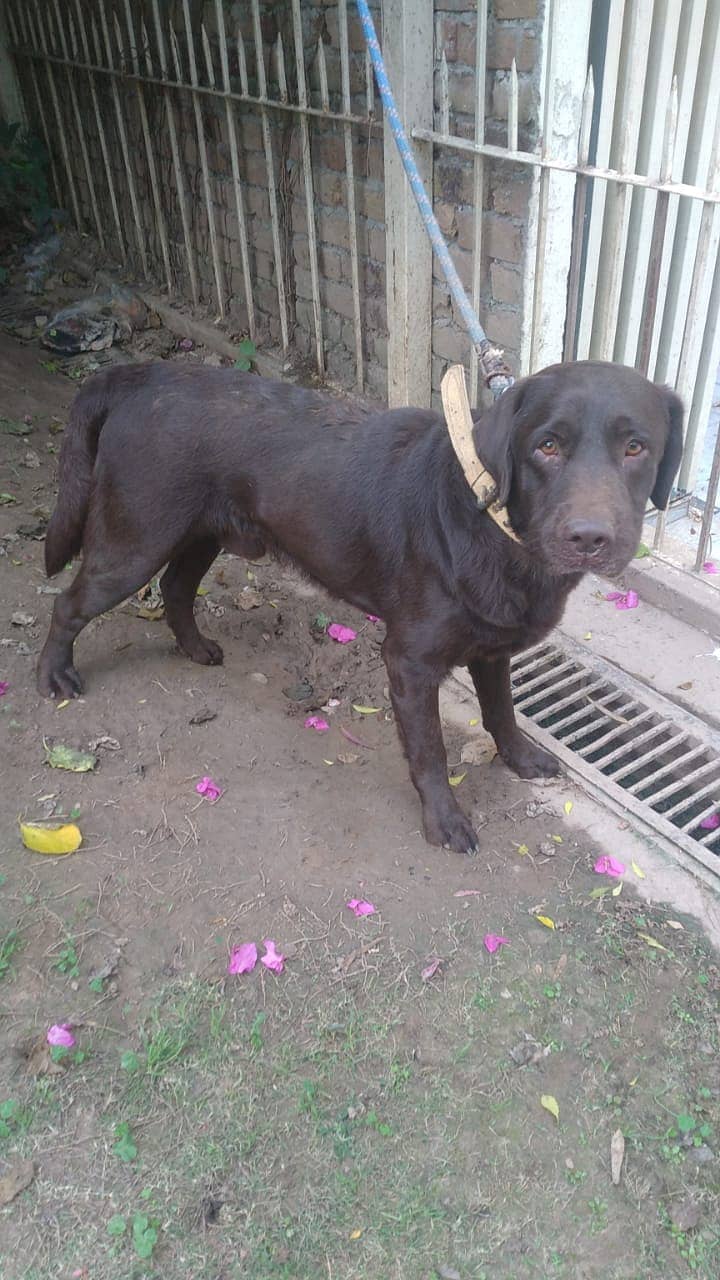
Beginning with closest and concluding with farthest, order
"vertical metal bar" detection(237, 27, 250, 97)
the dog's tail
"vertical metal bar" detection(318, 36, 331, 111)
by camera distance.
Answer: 1. the dog's tail
2. "vertical metal bar" detection(318, 36, 331, 111)
3. "vertical metal bar" detection(237, 27, 250, 97)

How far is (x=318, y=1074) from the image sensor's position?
2270 millimetres

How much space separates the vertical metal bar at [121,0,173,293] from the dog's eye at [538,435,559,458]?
5.32 m

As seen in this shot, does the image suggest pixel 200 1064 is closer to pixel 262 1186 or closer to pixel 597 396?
pixel 262 1186

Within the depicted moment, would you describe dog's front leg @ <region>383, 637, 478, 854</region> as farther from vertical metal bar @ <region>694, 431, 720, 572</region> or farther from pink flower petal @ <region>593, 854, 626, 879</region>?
vertical metal bar @ <region>694, 431, 720, 572</region>

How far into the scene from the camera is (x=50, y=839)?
2799 mm

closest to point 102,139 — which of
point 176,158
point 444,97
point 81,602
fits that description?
point 176,158

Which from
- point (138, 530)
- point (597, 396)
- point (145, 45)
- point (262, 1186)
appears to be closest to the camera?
point (262, 1186)

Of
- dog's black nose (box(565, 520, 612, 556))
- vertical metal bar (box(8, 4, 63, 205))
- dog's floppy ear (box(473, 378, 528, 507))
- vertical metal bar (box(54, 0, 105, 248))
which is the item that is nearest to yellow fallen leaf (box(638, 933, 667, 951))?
dog's black nose (box(565, 520, 612, 556))

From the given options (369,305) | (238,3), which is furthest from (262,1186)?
(238,3)

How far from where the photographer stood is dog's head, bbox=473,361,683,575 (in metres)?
2.15

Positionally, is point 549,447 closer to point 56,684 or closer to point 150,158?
point 56,684

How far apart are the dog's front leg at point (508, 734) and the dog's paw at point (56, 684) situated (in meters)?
1.41

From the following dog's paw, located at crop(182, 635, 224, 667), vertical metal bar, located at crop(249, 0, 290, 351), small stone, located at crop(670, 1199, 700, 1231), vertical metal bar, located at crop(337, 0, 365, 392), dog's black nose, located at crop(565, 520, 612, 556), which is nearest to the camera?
small stone, located at crop(670, 1199, 700, 1231)

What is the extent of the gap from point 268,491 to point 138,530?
47cm
